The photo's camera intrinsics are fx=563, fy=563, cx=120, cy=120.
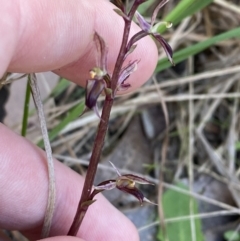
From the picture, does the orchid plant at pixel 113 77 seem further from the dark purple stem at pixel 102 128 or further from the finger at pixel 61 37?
the finger at pixel 61 37

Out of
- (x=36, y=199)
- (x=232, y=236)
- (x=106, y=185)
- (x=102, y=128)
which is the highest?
(x=102, y=128)

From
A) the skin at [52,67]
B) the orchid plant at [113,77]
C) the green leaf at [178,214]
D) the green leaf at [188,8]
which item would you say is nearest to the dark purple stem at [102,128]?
the orchid plant at [113,77]

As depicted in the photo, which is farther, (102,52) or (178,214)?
(178,214)

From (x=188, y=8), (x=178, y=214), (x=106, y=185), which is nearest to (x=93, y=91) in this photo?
(x=106, y=185)

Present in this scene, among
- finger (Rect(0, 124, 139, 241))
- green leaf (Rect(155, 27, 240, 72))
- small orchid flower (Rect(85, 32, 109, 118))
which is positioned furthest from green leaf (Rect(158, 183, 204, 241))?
small orchid flower (Rect(85, 32, 109, 118))

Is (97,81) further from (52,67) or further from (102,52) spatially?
(52,67)

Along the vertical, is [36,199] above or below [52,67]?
below

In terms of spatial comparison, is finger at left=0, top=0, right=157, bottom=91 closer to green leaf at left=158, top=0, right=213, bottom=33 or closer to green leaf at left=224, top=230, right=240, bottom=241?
green leaf at left=158, top=0, right=213, bottom=33
